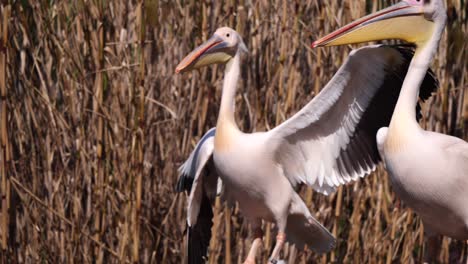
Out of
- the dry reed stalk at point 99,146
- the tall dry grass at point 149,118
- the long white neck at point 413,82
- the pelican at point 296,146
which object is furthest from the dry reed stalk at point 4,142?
the long white neck at point 413,82

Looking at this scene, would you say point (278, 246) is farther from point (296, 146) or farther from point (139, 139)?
point (139, 139)

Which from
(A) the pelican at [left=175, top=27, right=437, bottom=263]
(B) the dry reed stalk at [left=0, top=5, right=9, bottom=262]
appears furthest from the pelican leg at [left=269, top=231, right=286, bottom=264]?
(B) the dry reed stalk at [left=0, top=5, right=9, bottom=262]

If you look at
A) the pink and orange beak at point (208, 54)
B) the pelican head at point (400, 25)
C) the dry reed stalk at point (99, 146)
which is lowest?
the dry reed stalk at point (99, 146)

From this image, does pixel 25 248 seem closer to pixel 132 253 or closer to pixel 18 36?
pixel 132 253

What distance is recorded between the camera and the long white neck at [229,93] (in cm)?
446

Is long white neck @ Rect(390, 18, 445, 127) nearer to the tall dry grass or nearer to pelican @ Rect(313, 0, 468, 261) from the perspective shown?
pelican @ Rect(313, 0, 468, 261)

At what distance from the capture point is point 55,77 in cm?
516

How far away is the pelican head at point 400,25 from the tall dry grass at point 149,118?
605 millimetres

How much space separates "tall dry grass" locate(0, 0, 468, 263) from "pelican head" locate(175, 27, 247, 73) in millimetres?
262

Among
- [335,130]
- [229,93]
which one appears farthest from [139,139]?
[335,130]

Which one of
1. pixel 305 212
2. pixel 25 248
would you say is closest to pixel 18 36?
pixel 25 248

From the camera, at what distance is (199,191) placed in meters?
4.80

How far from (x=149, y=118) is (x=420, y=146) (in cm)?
183

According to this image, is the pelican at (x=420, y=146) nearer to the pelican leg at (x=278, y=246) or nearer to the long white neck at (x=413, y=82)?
the long white neck at (x=413, y=82)
